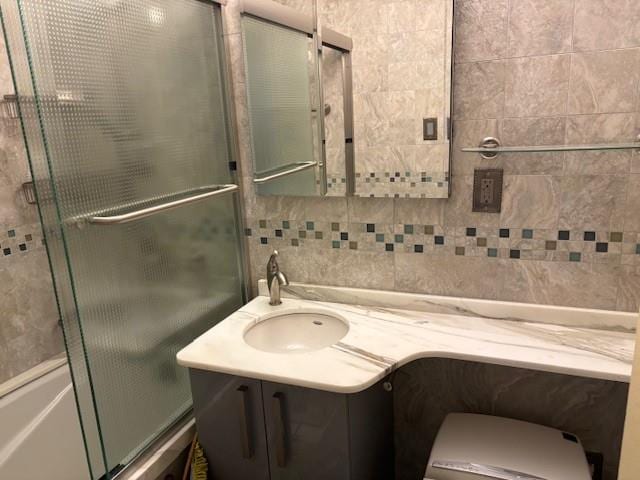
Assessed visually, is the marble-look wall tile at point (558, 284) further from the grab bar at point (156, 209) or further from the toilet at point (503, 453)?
the grab bar at point (156, 209)

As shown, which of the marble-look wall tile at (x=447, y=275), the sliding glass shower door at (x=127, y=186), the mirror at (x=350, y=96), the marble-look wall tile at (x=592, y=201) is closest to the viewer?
the sliding glass shower door at (x=127, y=186)

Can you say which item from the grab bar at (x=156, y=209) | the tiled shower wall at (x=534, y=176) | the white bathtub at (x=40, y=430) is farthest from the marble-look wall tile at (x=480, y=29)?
the white bathtub at (x=40, y=430)

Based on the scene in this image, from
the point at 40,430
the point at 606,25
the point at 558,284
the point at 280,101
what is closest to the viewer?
the point at 606,25

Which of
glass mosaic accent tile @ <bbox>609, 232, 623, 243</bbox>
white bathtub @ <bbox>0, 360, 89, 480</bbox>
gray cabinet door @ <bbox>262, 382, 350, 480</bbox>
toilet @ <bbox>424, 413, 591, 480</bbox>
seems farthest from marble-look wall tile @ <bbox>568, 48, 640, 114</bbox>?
white bathtub @ <bbox>0, 360, 89, 480</bbox>

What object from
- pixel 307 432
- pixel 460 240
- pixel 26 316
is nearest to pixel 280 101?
pixel 460 240

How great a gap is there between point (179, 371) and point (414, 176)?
3.35 feet

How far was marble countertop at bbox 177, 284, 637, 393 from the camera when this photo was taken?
1289 millimetres

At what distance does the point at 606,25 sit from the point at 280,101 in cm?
103

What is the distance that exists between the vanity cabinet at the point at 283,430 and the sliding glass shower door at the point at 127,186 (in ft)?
0.65

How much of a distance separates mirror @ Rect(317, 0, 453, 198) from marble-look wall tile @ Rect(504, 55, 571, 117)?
182 mm

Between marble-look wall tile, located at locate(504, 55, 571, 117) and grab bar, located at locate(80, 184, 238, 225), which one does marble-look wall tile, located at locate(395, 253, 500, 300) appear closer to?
marble-look wall tile, located at locate(504, 55, 571, 117)

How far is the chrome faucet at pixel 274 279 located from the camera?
1.75 m

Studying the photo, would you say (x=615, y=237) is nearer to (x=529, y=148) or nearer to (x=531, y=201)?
(x=531, y=201)

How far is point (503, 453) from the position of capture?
1397 mm
